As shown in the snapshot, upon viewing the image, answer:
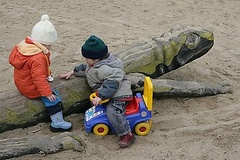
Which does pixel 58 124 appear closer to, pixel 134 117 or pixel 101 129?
pixel 101 129

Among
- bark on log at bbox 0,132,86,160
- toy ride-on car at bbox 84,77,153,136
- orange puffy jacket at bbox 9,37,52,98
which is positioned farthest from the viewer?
toy ride-on car at bbox 84,77,153,136

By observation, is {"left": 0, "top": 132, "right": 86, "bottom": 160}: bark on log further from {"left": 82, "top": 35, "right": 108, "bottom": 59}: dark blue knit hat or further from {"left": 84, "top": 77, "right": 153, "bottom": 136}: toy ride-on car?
{"left": 82, "top": 35, "right": 108, "bottom": 59}: dark blue knit hat

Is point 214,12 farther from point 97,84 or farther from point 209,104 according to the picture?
point 97,84

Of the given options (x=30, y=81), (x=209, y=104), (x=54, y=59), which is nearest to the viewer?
(x=30, y=81)

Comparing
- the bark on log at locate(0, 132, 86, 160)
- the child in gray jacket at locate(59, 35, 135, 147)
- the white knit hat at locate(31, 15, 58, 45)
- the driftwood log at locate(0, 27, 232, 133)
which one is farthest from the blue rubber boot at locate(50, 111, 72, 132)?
the white knit hat at locate(31, 15, 58, 45)

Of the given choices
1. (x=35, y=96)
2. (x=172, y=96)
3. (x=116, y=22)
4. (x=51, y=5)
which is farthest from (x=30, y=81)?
(x=51, y=5)

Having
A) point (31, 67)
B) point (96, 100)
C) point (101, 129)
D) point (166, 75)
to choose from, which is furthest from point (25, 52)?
point (166, 75)

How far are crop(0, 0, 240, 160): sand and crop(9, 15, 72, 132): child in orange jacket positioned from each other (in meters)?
0.32

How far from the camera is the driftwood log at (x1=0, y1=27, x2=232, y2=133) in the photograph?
413 cm

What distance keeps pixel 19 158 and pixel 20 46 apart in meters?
0.94

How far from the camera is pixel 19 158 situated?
380 centimetres

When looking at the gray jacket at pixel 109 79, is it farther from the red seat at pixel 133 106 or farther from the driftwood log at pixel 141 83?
the driftwood log at pixel 141 83

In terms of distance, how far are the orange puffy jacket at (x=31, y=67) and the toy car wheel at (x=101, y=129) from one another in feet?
1.67

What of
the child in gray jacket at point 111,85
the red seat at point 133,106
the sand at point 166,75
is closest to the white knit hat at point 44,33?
the child in gray jacket at point 111,85
